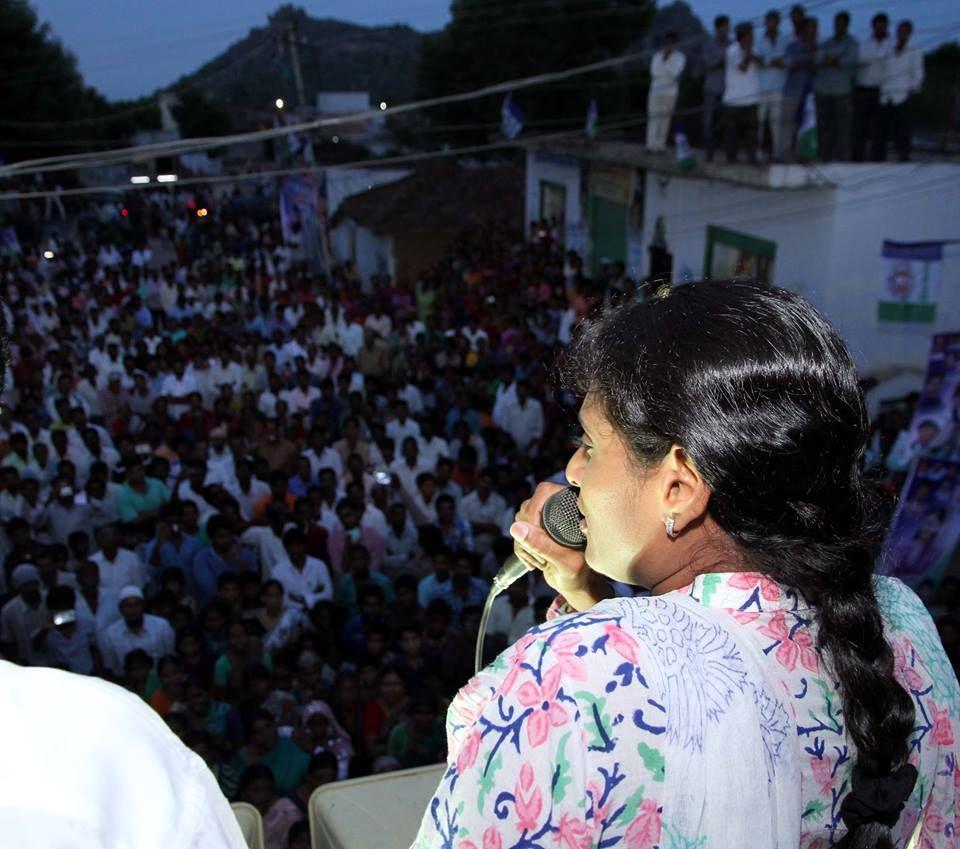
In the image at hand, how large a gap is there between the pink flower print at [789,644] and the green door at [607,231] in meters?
12.3

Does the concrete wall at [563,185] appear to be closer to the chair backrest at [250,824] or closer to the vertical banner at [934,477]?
the vertical banner at [934,477]

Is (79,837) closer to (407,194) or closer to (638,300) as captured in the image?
(638,300)

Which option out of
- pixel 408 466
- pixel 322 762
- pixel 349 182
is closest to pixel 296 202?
pixel 349 182

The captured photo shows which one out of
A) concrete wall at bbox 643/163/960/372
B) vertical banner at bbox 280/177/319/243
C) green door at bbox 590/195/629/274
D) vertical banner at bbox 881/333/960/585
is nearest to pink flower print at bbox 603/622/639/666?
vertical banner at bbox 881/333/960/585

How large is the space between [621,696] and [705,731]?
81 mm

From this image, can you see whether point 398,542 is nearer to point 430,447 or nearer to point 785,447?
point 430,447

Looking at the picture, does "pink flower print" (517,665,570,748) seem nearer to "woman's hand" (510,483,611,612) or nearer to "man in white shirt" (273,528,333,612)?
"woman's hand" (510,483,611,612)

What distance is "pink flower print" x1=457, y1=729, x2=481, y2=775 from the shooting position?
802 mm

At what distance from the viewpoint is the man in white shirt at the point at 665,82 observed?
35.2 ft

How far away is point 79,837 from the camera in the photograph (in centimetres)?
58

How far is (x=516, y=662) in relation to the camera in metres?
0.81

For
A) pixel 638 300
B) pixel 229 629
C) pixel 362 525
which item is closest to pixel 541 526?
pixel 638 300

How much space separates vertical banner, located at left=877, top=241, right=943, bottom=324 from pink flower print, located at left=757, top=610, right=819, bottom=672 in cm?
706

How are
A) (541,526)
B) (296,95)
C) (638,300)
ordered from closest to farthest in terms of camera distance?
(638,300), (541,526), (296,95)
